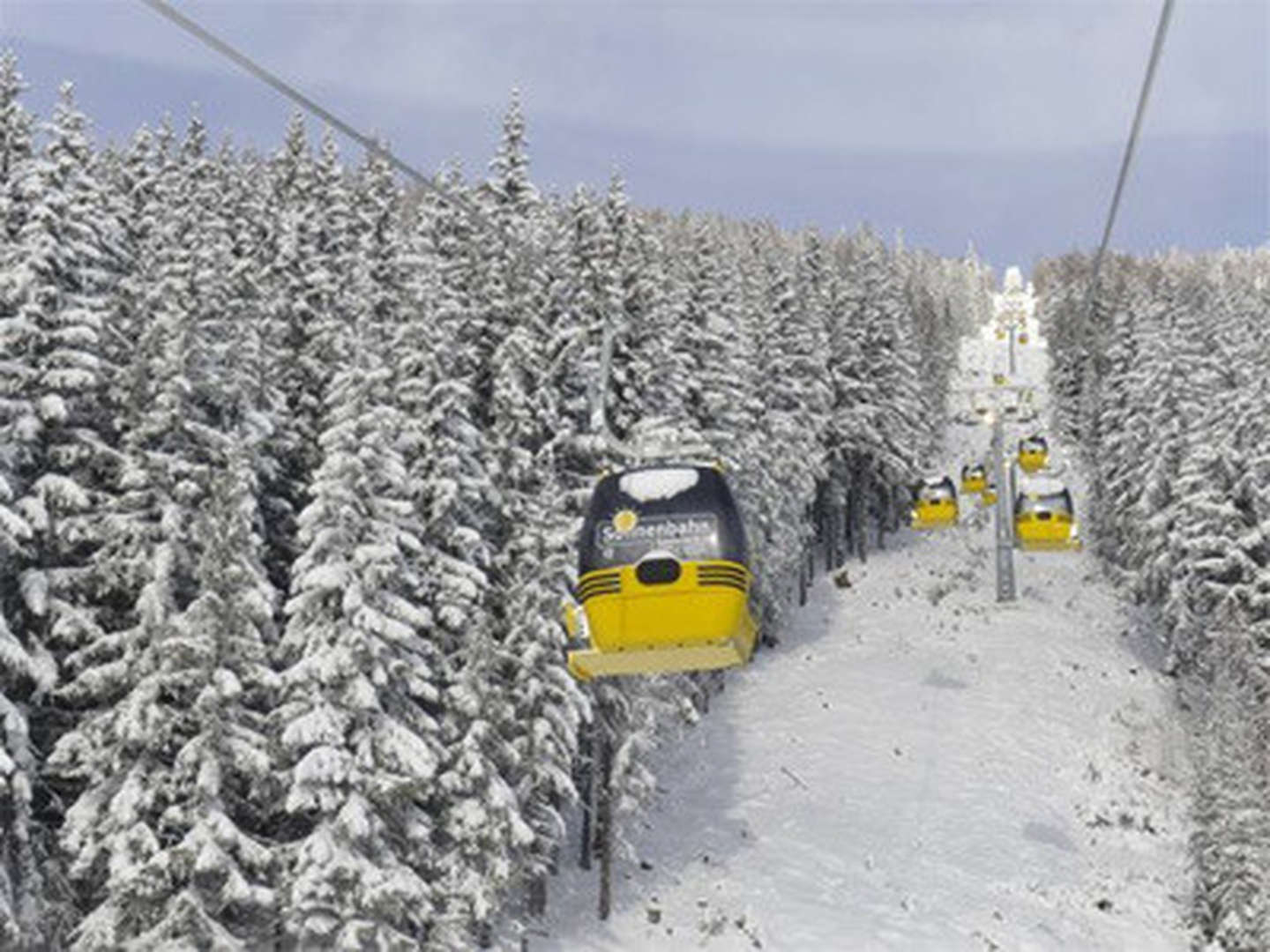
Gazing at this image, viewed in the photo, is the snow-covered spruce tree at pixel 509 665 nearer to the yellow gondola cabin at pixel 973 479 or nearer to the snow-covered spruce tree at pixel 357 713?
the snow-covered spruce tree at pixel 357 713

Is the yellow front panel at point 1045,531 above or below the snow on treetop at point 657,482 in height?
below

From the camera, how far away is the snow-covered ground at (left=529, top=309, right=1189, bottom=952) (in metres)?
35.2

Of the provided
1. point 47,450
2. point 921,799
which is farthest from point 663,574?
point 921,799

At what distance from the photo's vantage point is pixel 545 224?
4569 centimetres

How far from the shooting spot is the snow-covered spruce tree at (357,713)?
24.8 m

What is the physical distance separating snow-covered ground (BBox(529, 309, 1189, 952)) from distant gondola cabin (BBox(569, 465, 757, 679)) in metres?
21.2

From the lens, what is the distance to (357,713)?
2617 cm

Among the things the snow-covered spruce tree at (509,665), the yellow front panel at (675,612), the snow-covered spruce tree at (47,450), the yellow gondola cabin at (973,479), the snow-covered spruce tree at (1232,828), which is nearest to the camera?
the yellow front panel at (675,612)

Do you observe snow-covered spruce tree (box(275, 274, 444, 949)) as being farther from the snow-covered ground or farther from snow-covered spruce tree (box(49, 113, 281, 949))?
the snow-covered ground

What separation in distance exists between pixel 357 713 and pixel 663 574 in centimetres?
1449

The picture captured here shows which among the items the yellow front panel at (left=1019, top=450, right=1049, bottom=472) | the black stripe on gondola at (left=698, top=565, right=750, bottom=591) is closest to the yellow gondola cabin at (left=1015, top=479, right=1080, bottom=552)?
the yellow front panel at (left=1019, top=450, right=1049, bottom=472)

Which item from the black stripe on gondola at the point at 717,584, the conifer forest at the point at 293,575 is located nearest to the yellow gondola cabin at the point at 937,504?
the conifer forest at the point at 293,575

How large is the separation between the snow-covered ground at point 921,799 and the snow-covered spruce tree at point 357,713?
8.49 meters

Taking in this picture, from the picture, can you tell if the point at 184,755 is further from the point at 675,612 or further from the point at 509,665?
the point at 675,612
